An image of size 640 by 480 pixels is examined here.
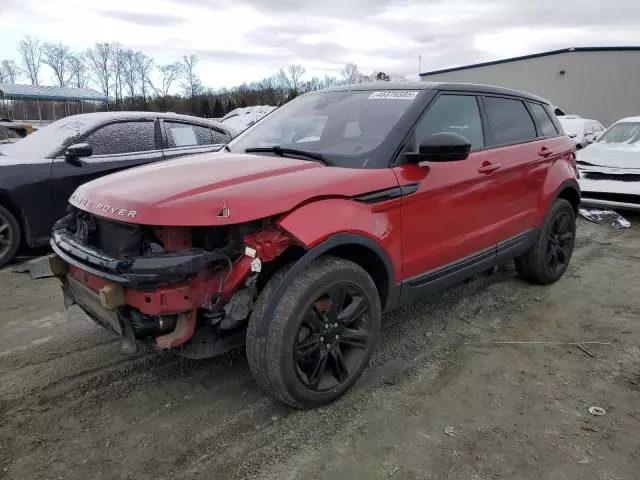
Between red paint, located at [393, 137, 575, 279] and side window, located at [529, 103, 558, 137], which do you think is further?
side window, located at [529, 103, 558, 137]

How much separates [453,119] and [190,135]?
12.7 ft

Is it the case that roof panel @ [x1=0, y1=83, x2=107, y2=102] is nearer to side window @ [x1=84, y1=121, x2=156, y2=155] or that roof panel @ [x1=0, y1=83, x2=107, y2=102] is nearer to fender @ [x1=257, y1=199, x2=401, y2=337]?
side window @ [x1=84, y1=121, x2=156, y2=155]

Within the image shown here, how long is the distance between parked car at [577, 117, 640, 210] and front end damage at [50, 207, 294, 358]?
7104 millimetres

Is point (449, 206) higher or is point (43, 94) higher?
point (43, 94)

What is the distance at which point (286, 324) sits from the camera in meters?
2.54

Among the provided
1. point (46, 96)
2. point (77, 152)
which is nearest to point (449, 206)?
point (77, 152)

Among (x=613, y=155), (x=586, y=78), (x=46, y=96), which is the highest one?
(x=46, y=96)

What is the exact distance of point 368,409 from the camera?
112 inches

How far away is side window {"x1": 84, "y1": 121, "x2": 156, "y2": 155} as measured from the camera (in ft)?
19.1

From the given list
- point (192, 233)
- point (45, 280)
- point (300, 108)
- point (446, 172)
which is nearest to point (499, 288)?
point (446, 172)

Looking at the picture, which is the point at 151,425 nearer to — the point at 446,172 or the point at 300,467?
the point at 300,467

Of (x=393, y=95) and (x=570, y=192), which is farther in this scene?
(x=570, y=192)

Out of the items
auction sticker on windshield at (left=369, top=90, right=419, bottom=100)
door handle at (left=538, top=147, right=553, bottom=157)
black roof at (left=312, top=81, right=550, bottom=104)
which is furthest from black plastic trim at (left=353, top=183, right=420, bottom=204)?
door handle at (left=538, top=147, right=553, bottom=157)

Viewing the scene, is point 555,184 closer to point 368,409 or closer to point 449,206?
point 449,206
